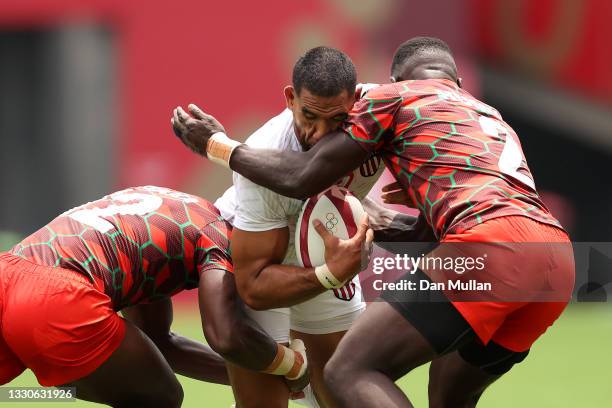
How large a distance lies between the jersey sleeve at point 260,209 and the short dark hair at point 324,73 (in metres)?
0.53

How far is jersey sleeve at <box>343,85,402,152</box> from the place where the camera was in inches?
194

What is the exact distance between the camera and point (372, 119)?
492 cm

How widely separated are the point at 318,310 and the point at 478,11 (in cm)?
956

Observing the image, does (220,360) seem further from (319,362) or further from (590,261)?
(590,261)

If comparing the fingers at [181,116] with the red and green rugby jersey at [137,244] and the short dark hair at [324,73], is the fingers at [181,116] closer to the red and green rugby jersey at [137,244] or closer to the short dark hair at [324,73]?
the red and green rugby jersey at [137,244]

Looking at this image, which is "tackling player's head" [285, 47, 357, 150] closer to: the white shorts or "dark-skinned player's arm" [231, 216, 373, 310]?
"dark-skinned player's arm" [231, 216, 373, 310]

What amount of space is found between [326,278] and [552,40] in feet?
33.1

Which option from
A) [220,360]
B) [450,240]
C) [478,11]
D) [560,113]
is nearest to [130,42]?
[478,11]

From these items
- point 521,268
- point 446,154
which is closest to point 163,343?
point 446,154

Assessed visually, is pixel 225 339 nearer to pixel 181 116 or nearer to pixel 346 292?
pixel 346 292

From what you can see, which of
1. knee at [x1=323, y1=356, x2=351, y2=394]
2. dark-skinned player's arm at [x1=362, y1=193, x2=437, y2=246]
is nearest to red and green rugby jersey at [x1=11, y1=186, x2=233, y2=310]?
dark-skinned player's arm at [x1=362, y1=193, x2=437, y2=246]

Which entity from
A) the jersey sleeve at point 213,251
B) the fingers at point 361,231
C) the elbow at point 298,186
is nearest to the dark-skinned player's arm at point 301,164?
the elbow at point 298,186

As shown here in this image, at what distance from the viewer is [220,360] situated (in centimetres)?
648

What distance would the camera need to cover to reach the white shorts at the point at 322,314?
5926 millimetres
